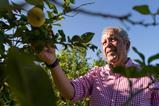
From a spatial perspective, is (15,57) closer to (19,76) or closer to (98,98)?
(19,76)

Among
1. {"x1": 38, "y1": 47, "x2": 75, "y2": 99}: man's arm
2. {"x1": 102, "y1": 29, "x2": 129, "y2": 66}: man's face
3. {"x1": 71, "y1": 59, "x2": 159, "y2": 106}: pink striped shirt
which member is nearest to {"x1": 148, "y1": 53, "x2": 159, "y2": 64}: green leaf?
{"x1": 38, "y1": 47, "x2": 75, "y2": 99}: man's arm

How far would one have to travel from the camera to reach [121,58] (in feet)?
13.2

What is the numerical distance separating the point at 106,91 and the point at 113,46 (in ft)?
1.75

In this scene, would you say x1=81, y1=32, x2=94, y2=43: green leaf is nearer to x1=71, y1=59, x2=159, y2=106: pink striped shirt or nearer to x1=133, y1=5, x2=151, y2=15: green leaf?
x1=133, y1=5, x2=151, y2=15: green leaf

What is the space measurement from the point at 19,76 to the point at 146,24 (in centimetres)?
24

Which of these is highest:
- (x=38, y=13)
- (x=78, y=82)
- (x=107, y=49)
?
(x=107, y=49)

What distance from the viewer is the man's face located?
4.07 metres

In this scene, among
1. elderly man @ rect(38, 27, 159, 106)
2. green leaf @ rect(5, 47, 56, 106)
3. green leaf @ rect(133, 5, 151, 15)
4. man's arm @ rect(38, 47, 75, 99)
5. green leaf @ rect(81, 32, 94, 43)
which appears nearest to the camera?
green leaf @ rect(5, 47, 56, 106)

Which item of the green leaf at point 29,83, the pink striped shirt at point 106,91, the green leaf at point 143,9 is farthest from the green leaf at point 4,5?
the pink striped shirt at point 106,91

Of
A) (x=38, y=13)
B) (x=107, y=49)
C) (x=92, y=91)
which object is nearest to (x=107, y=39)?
(x=107, y=49)

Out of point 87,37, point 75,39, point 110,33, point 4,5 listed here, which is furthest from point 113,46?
point 4,5

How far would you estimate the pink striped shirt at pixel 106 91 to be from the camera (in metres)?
3.71

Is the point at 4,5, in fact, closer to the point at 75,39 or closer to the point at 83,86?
the point at 75,39

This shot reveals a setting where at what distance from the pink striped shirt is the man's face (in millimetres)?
211
